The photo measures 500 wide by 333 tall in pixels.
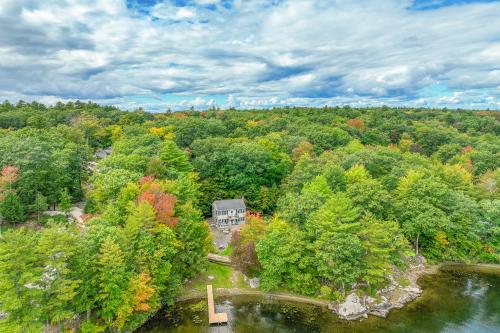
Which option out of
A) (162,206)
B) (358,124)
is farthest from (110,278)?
(358,124)

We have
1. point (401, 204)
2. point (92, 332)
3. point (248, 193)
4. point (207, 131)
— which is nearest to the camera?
point (92, 332)

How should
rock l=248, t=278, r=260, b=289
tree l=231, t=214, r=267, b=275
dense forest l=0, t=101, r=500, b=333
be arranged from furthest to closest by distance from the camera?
rock l=248, t=278, r=260, b=289 → tree l=231, t=214, r=267, b=275 → dense forest l=0, t=101, r=500, b=333

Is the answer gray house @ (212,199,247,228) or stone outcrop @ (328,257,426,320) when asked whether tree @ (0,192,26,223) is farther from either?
stone outcrop @ (328,257,426,320)

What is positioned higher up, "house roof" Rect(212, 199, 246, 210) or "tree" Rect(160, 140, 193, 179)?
"tree" Rect(160, 140, 193, 179)

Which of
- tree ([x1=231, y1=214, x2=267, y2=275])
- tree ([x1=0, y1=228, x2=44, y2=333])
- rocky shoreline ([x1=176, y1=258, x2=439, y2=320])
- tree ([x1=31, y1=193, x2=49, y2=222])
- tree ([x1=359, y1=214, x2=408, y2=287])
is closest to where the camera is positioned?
tree ([x1=0, y1=228, x2=44, y2=333])

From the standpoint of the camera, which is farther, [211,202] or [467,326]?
[211,202]

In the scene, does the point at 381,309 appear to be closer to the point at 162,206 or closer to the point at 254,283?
the point at 254,283

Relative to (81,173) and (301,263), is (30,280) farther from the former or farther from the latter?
(81,173)

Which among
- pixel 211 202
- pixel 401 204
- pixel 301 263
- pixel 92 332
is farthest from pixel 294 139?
pixel 92 332

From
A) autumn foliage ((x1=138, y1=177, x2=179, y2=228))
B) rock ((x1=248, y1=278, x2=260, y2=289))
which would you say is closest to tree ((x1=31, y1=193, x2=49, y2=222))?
autumn foliage ((x1=138, y1=177, x2=179, y2=228))
